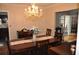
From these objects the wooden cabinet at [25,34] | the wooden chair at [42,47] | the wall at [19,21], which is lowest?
the wooden chair at [42,47]

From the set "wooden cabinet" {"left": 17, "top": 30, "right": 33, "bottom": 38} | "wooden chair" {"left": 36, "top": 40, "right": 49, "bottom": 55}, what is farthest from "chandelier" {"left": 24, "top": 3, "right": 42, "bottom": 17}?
"wooden chair" {"left": 36, "top": 40, "right": 49, "bottom": 55}

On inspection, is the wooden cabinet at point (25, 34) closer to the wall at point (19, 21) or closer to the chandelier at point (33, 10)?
the wall at point (19, 21)

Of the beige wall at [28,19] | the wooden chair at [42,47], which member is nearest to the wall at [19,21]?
the beige wall at [28,19]

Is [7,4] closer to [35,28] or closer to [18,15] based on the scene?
[18,15]

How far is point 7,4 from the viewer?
59.6 inches

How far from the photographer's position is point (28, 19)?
1598mm

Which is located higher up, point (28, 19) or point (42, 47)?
point (28, 19)

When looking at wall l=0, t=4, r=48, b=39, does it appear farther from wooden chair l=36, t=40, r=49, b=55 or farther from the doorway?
wooden chair l=36, t=40, r=49, b=55

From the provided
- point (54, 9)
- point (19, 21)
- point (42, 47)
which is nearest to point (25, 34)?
point (19, 21)

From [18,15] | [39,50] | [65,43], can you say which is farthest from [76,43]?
[18,15]

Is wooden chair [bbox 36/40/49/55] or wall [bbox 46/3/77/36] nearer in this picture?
wall [bbox 46/3/77/36]

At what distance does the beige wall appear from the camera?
1.55 meters

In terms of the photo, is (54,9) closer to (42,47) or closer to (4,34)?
(42,47)

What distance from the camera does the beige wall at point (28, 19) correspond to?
61.2 inches
